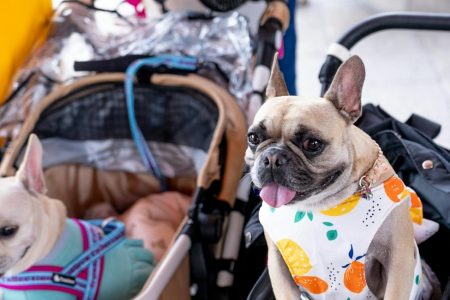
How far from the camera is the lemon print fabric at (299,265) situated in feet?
2.86

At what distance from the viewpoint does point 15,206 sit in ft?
3.46

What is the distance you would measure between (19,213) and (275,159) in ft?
1.77

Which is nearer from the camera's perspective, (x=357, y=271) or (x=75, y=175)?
(x=357, y=271)

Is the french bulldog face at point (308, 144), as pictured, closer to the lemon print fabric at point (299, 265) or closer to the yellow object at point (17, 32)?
the lemon print fabric at point (299, 265)

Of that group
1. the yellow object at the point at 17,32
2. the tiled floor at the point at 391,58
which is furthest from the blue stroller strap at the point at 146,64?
the tiled floor at the point at 391,58

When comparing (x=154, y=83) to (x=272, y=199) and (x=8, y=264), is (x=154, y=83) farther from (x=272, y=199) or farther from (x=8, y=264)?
(x=272, y=199)

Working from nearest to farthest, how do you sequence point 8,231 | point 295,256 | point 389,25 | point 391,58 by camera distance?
point 295,256 < point 8,231 < point 389,25 < point 391,58

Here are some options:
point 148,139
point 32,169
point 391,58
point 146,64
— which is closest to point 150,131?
point 148,139

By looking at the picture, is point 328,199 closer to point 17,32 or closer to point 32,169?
point 32,169

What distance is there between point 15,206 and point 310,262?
0.55m

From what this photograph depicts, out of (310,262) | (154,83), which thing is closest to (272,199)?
(310,262)

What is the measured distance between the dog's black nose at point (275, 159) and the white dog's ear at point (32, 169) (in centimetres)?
50

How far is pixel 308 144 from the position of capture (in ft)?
2.59

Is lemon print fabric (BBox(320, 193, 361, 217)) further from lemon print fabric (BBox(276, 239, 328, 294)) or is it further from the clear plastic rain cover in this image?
the clear plastic rain cover
